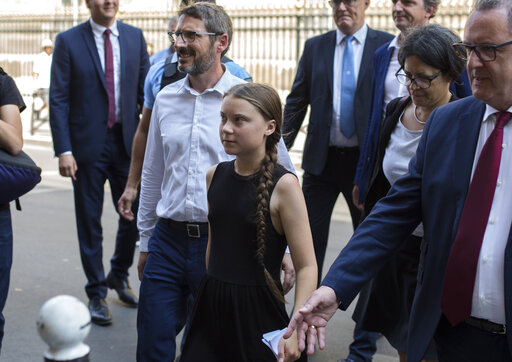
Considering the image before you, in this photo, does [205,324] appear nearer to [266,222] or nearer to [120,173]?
[266,222]

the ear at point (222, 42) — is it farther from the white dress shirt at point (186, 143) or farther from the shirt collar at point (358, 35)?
the shirt collar at point (358, 35)

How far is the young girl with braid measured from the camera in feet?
10.7

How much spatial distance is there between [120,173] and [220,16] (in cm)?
217

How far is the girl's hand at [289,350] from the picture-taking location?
2.91 meters

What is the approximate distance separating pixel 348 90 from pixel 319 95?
0.68 feet

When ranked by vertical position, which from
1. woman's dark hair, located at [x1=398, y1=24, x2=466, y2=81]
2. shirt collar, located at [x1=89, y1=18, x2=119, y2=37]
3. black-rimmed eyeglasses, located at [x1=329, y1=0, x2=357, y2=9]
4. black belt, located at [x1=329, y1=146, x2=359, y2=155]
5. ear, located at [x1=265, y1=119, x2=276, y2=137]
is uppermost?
black-rimmed eyeglasses, located at [x1=329, y1=0, x2=357, y2=9]

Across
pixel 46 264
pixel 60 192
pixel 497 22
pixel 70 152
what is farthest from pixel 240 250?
pixel 60 192

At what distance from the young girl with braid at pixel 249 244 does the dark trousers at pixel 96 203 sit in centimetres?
252

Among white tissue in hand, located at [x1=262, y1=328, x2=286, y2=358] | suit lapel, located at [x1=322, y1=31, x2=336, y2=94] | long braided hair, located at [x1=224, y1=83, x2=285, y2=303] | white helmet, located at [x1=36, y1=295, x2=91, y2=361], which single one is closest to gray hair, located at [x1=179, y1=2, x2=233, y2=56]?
long braided hair, located at [x1=224, y1=83, x2=285, y2=303]

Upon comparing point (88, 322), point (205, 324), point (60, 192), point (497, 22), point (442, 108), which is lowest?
point (60, 192)

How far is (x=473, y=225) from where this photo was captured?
252 cm

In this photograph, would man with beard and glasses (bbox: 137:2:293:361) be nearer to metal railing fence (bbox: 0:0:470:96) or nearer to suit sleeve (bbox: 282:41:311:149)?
suit sleeve (bbox: 282:41:311:149)

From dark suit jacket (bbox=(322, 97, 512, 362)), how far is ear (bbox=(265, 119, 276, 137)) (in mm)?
757

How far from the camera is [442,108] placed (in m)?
2.79
